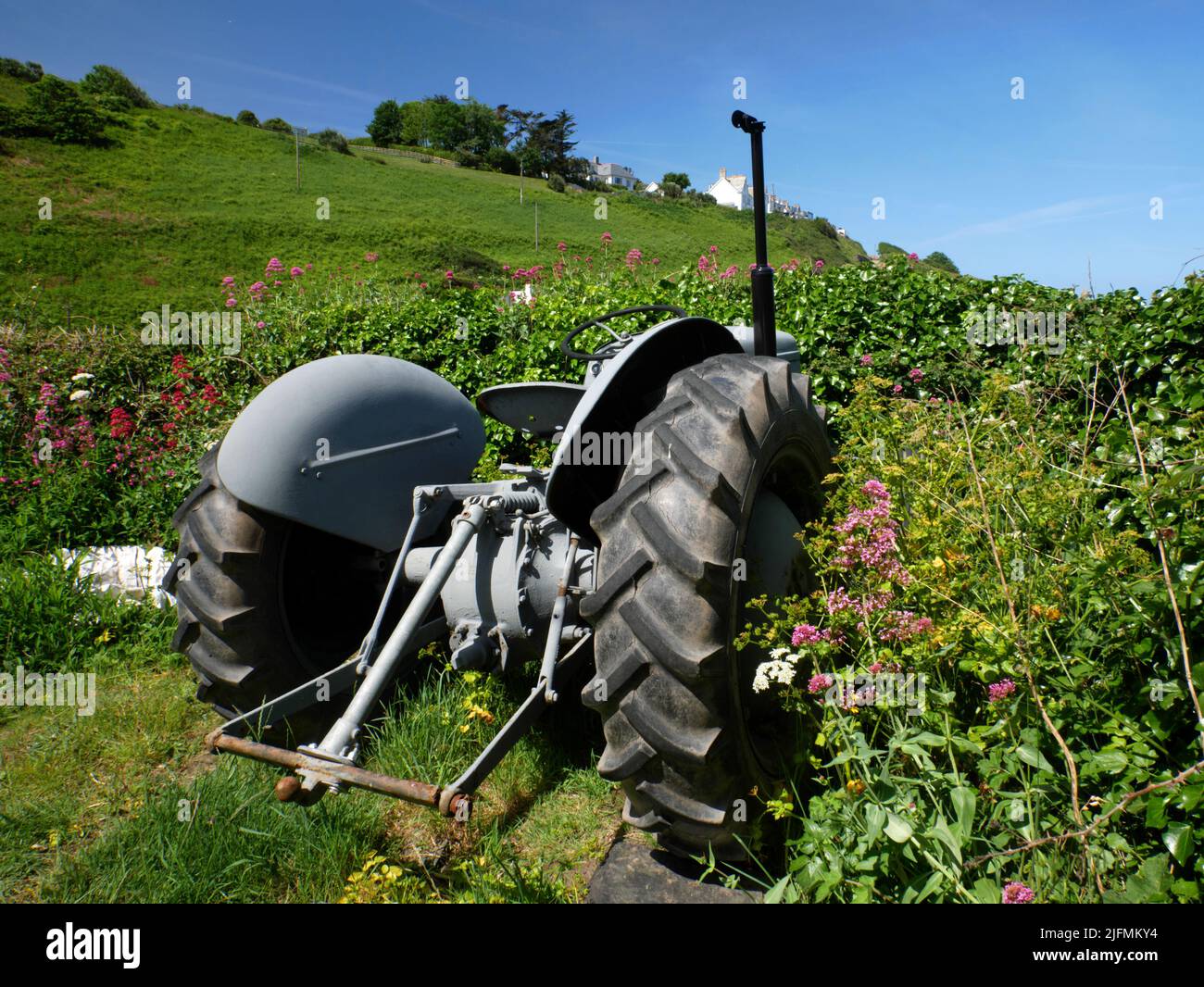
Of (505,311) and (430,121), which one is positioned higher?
(430,121)

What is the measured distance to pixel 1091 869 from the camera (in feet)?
5.63

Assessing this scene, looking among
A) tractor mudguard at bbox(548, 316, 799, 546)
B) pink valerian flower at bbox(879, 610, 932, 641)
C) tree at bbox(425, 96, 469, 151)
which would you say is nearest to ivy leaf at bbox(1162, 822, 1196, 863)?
pink valerian flower at bbox(879, 610, 932, 641)

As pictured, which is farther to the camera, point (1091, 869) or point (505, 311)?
point (505, 311)

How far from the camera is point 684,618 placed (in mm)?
1890

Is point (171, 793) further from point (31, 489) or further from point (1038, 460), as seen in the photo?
point (31, 489)

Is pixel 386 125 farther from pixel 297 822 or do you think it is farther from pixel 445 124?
pixel 297 822

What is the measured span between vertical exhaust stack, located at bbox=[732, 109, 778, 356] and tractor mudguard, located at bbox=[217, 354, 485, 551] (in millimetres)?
1300

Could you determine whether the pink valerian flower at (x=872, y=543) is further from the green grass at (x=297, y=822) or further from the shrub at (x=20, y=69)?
the shrub at (x=20, y=69)

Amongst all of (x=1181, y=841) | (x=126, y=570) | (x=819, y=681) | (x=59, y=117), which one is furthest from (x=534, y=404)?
(x=59, y=117)

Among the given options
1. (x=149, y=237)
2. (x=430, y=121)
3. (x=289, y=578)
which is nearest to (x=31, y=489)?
(x=289, y=578)

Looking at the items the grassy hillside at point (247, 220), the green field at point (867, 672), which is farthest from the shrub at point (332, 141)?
the green field at point (867, 672)

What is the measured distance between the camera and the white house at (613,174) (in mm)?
60688

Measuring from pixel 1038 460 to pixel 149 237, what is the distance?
114 feet

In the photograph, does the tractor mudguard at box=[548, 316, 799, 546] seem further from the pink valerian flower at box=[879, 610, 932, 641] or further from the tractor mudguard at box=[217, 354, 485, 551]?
the pink valerian flower at box=[879, 610, 932, 641]
